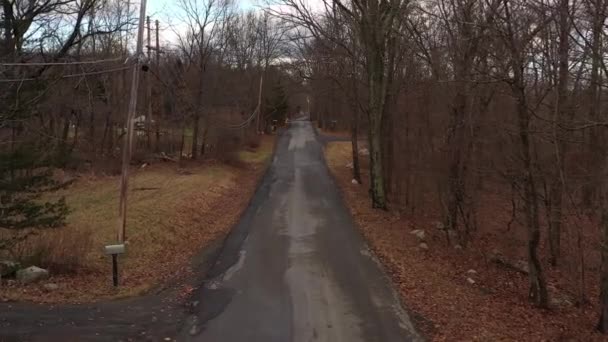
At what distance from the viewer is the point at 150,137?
1388 inches

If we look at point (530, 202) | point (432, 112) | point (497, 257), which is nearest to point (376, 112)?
point (432, 112)

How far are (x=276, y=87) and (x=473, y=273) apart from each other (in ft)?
160

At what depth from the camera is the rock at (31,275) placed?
11.0 m

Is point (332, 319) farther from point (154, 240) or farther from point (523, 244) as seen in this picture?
point (523, 244)

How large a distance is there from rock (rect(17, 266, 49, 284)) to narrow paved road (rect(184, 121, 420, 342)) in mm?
3337

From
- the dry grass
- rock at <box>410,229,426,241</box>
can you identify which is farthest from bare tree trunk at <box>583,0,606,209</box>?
the dry grass

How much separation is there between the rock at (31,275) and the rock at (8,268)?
0.22 m

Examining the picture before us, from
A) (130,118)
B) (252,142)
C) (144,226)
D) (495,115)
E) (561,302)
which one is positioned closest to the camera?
(561,302)

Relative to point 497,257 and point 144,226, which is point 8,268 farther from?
point 497,257

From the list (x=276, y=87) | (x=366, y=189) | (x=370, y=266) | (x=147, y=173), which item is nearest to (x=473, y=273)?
(x=370, y=266)

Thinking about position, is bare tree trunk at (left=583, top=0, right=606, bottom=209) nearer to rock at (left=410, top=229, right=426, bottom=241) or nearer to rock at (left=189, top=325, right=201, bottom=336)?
rock at (left=410, top=229, right=426, bottom=241)

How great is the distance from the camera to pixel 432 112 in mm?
21109

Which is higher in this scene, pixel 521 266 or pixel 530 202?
pixel 530 202

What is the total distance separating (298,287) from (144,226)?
7053mm
